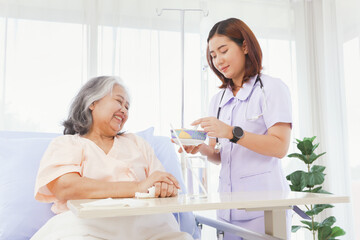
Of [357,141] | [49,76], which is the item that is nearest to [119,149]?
[49,76]

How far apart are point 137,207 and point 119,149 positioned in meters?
0.77

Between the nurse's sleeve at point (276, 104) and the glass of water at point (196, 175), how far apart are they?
46 cm

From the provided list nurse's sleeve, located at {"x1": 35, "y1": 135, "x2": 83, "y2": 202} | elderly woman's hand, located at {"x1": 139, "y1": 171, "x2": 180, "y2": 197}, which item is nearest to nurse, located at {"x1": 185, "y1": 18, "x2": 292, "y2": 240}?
elderly woman's hand, located at {"x1": 139, "y1": 171, "x2": 180, "y2": 197}

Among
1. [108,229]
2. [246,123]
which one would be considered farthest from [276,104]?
[108,229]

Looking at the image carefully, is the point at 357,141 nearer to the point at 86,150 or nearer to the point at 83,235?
the point at 86,150

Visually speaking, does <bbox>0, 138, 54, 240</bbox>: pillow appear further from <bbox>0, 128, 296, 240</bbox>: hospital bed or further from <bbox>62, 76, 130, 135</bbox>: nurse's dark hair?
<bbox>62, 76, 130, 135</bbox>: nurse's dark hair

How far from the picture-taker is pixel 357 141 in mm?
2705

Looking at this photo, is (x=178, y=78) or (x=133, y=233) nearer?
(x=133, y=233)

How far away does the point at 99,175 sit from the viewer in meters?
1.50

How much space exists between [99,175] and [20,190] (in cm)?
46

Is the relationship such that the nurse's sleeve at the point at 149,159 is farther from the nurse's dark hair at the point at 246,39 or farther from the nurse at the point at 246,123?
the nurse's dark hair at the point at 246,39

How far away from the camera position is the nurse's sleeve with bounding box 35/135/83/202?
1.35 metres

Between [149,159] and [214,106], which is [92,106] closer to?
[149,159]

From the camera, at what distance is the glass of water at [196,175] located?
120cm
